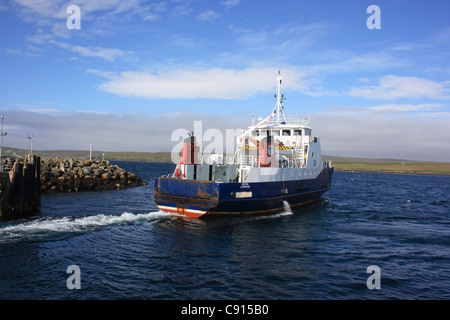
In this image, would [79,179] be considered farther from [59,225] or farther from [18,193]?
[59,225]

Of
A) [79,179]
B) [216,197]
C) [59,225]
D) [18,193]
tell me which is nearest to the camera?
[59,225]

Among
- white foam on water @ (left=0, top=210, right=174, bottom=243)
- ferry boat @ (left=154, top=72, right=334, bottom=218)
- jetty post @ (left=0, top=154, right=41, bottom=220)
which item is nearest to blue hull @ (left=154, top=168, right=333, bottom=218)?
ferry boat @ (left=154, top=72, right=334, bottom=218)

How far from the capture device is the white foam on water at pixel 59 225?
13925 millimetres

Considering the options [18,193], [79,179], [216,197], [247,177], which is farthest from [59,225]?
[79,179]

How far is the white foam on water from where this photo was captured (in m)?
13.9

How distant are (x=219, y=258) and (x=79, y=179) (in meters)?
27.2

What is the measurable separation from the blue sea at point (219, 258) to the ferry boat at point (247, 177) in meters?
1.09

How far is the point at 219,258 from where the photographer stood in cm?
1216

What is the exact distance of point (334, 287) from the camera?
979 centimetres
